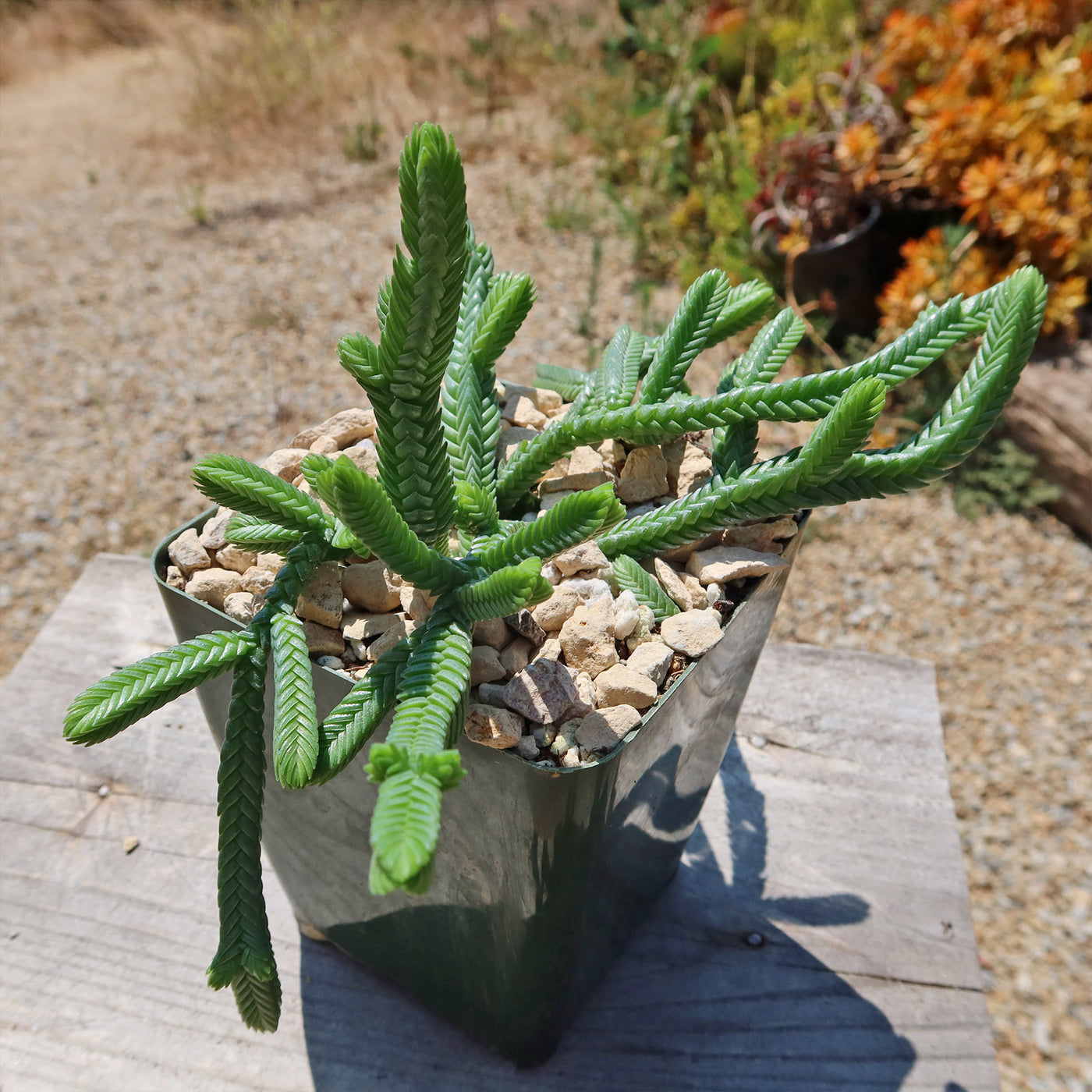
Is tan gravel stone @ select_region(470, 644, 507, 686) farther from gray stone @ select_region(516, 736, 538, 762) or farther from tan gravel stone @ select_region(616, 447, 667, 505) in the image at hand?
tan gravel stone @ select_region(616, 447, 667, 505)

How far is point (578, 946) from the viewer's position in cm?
71

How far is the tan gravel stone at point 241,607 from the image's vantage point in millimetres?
613

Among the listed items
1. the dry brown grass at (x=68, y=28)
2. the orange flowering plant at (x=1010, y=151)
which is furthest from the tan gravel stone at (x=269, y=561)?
the dry brown grass at (x=68, y=28)

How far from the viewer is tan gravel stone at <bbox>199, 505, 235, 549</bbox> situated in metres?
0.67

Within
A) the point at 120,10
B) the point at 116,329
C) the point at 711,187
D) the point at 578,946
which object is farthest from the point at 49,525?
the point at 120,10

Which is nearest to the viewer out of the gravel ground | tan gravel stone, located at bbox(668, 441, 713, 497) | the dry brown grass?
tan gravel stone, located at bbox(668, 441, 713, 497)

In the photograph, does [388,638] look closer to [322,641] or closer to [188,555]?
[322,641]

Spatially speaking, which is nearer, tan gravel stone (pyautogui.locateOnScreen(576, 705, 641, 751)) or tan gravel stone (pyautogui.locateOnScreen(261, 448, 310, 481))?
tan gravel stone (pyautogui.locateOnScreen(576, 705, 641, 751))

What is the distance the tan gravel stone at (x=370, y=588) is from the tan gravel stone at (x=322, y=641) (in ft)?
0.11

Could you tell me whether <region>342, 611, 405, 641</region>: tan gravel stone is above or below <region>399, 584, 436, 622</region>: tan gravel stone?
below

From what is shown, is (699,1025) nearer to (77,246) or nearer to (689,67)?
(689,67)

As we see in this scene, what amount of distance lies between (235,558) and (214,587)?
0.04 m

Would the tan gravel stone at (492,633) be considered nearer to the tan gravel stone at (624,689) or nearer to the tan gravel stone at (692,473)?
the tan gravel stone at (624,689)

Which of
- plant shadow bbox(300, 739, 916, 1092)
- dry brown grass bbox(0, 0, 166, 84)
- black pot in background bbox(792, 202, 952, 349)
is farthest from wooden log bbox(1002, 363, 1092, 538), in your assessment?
dry brown grass bbox(0, 0, 166, 84)
